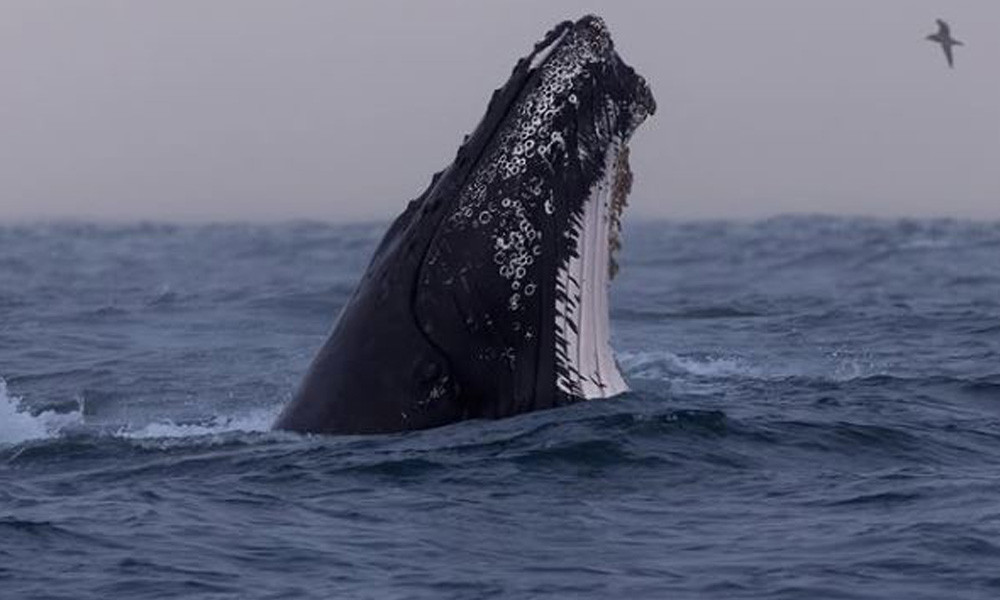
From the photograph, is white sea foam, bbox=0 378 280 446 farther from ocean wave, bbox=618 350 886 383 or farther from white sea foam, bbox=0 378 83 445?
ocean wave, bbox=618 350 886 383

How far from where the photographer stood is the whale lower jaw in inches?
541

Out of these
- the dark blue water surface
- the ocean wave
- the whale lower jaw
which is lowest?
the dark blue water surface

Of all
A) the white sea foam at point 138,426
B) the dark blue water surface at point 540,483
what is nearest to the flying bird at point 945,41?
the dark blue water surface at point 540,483

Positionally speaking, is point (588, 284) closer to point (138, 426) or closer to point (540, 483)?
point (540, 483)

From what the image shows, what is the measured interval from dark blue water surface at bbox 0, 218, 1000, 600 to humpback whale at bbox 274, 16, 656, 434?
216mm

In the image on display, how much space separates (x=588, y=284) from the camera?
1391 cm

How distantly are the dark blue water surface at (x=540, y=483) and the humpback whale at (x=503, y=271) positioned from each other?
Result: 216 millimetres

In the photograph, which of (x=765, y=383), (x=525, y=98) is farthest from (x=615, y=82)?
(x=765, y=383)

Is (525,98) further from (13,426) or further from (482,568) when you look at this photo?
(13,426)

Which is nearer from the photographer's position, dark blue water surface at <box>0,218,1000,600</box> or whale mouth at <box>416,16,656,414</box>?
dark blue water surface at <box>0,218,1000,600</box>

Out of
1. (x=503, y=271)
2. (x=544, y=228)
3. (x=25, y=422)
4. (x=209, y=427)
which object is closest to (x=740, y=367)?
(x=209, y=427)

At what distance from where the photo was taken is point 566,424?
13672 mm

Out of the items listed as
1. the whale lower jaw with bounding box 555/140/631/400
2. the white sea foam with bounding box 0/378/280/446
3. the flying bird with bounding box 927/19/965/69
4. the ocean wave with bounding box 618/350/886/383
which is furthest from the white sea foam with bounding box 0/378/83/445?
the flying bird with bounding box 927/19/965/69

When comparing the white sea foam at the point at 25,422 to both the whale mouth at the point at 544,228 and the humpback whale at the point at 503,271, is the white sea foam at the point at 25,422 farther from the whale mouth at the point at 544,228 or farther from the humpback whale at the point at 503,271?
the whale mouth at the point at 544,228
